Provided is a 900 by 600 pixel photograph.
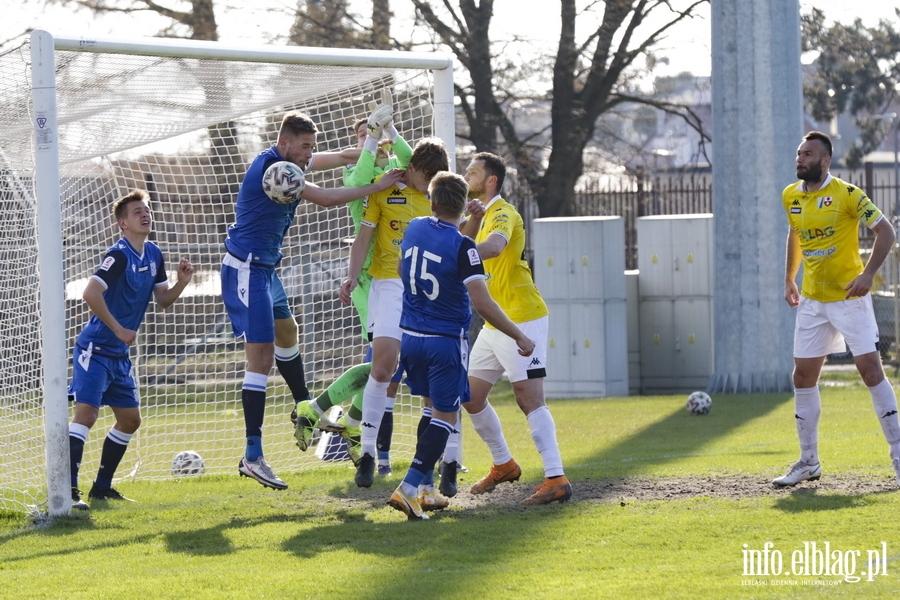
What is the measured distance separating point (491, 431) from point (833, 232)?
2.57 meters

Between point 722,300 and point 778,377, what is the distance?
1279 millimetres

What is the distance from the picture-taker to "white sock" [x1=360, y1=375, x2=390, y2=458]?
6965mm

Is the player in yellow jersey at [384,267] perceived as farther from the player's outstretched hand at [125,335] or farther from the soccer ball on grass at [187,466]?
the soccer ball on grass at [187,466]

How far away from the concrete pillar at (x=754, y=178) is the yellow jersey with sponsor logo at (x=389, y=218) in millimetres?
8472

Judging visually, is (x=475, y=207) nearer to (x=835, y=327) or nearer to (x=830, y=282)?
(x=830, y=282)

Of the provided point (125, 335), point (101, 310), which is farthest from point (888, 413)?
point (101, 310)

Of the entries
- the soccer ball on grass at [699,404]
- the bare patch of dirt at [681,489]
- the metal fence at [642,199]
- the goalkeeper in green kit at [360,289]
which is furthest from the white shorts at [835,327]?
the metal fence at [642,199]

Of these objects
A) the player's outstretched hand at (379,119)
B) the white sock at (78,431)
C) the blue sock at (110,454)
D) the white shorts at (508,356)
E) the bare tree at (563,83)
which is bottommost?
the blue sock at (110,454)

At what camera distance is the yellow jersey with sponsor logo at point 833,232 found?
7109mm

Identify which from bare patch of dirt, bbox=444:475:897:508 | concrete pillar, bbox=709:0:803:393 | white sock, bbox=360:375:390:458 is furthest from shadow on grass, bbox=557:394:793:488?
white sock, bbox=360:375:390:458

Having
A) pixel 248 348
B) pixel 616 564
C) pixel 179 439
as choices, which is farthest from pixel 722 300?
pixel 616 564

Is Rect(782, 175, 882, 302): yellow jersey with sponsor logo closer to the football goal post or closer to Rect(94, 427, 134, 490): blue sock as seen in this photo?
the football goal post

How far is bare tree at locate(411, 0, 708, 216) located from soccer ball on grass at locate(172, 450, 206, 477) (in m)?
13.8

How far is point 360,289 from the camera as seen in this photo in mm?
8086
